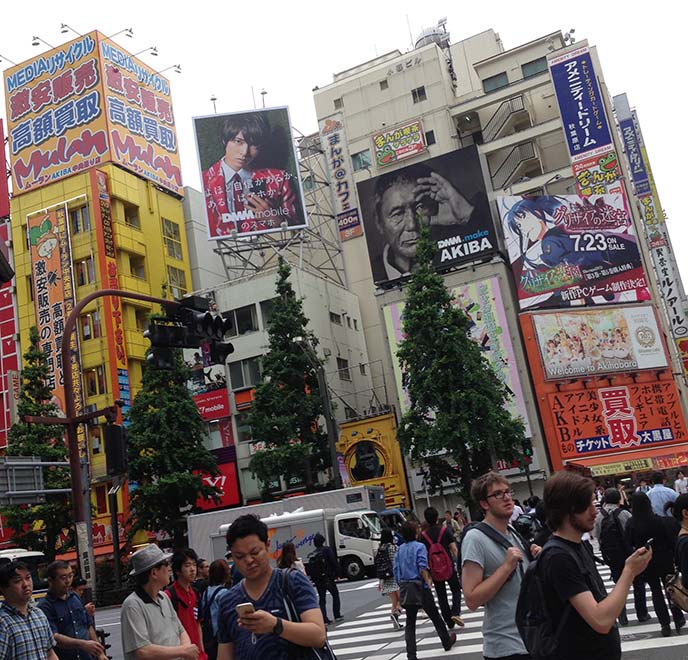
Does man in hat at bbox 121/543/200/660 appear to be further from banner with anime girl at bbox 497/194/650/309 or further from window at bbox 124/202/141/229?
window at bbox 124/202/141/229

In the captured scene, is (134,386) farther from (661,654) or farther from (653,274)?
(661,654)

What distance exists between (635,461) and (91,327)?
27215 millimetres

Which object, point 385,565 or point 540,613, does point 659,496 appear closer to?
point 385,565

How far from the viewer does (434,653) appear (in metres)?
10.3

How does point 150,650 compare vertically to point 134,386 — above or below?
below

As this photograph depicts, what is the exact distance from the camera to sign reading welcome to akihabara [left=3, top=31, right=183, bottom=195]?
150ft

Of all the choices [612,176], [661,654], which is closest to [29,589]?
[661,654]

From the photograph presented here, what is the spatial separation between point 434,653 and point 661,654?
3112 millimetres

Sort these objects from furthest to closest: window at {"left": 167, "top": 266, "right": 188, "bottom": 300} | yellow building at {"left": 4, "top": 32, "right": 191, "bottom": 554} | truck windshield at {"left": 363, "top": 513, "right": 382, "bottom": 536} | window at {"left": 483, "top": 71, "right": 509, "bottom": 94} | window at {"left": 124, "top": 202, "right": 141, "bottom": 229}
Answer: window at {"left": 483, "top": 71, "right": 509, "bottom": 94} → window at {"left": 167, "top": 266, "right": 188, "bottom": 300} → window at {"left": 124, "top": 202, "right": 141, "bottom": 229} → yellow building at {"left": 4, "top": 32, "right": 191, "bottom": 554} → truck windshield at {"left": 363, "top": 513, "right": 382, "bottom": 536}

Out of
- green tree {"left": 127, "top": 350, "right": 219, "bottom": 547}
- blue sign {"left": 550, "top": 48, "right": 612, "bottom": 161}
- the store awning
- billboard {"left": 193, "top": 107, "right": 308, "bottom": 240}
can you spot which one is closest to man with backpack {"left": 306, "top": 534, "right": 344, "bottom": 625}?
green tree {"left": 127, "top": 350, "right": 219, "bottom": 547}

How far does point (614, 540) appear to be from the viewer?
9695mm

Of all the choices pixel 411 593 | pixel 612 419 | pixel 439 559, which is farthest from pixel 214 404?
pixel 411 593

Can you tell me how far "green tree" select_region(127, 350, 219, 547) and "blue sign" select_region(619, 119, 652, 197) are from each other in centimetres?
3188

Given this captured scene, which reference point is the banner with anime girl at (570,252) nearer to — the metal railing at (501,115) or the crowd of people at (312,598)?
the metal railing at (501,115)
